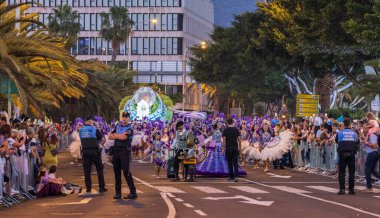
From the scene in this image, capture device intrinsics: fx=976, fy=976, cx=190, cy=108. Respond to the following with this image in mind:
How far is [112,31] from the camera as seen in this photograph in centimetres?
11356

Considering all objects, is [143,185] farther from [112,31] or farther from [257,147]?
[112,31]

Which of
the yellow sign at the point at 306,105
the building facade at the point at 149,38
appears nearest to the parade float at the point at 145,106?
the yellow sign at the point at 306,105

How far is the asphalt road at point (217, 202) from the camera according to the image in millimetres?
18125

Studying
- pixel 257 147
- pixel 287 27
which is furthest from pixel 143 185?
pixel 287 27

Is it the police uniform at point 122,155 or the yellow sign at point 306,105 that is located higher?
the yellow sign at point 306,105

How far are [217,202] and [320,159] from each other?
616 inches

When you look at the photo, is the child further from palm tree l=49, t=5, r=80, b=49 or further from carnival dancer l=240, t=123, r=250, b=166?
palm tree l=49, t=5, r=80, b=49

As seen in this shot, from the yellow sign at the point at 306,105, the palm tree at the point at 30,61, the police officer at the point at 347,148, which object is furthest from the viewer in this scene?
the yellow sign at the point at 306,105

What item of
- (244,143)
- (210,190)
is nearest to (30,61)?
(244,143)

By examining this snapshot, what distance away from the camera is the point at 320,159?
35.8 metres

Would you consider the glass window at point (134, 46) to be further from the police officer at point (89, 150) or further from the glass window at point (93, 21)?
the police officer at point (89, 150)

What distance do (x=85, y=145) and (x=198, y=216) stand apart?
7.19m

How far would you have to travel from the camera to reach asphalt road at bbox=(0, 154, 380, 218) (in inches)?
714

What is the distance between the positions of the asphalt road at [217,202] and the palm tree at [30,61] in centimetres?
621
